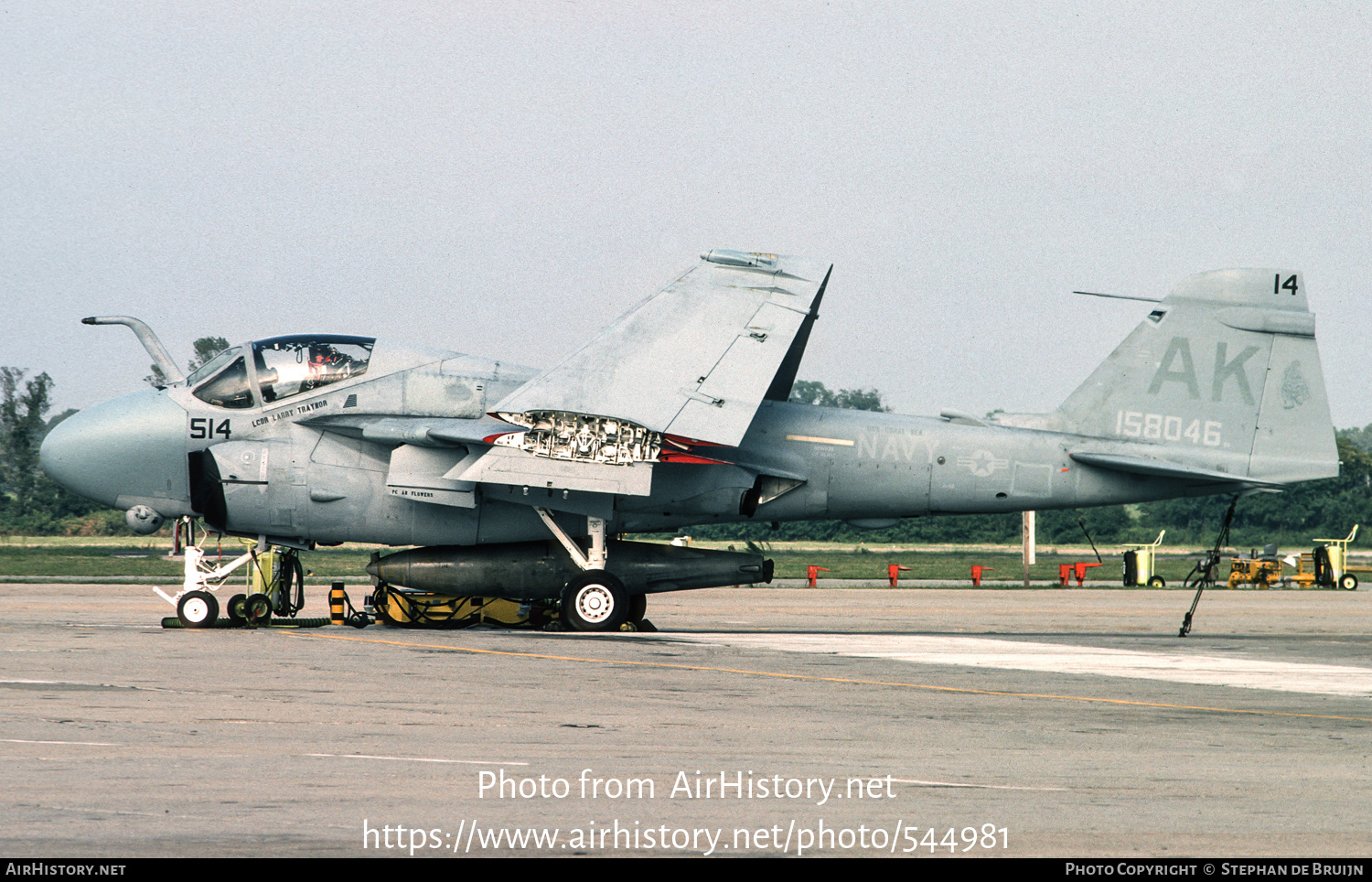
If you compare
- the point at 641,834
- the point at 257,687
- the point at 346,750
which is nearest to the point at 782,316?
the point at 257,687

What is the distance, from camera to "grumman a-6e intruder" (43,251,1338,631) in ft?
53.5

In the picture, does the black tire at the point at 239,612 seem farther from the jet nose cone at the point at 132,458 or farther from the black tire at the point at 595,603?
the black tire at the point at 595,603

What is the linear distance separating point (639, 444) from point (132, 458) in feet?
23.8

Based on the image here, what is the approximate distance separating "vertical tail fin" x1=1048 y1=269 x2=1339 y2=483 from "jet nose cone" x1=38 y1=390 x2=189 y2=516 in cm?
1285

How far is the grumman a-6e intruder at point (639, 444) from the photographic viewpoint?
16297 millimetres

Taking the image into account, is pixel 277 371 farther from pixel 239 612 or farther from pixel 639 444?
pixel 639 444

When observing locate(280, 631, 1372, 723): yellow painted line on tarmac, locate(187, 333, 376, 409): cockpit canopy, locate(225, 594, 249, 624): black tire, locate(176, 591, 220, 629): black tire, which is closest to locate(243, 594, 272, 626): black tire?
locate(225, 594, 249, 624): black tire

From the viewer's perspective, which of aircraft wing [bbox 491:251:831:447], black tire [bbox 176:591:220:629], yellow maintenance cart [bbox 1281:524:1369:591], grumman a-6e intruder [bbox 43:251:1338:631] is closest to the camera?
aircraft wing [bbox 491:251:831:447]

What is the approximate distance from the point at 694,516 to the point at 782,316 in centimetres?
329

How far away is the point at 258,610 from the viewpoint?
17141 mm

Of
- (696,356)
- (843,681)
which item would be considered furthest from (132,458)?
(843,681)

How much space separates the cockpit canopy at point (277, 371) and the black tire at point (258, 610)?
2.75m

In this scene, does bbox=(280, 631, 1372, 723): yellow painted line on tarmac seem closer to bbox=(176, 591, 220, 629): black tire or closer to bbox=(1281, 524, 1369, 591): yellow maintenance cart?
bbox=(176, 591, 220, 629): black tire

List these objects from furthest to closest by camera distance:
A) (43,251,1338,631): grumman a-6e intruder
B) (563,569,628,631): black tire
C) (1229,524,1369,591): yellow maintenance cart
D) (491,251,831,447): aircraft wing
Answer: (1229,524,1369,591): yellow maintenance cart
(563,569,628,631): black tire
(43,251,1338,631): grumman a-6e intruder
(491,251,831,447): aircraft wing
